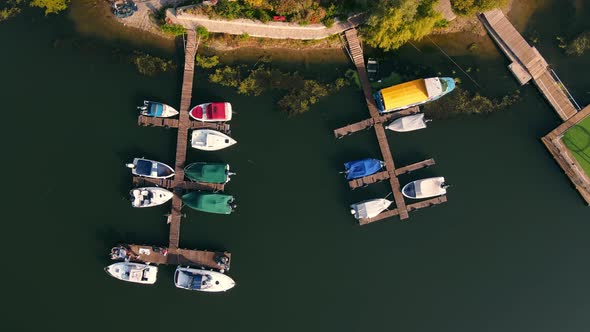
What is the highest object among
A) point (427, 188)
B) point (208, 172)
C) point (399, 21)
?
point (399, 21)

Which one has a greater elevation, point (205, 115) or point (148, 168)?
point (205, 115)

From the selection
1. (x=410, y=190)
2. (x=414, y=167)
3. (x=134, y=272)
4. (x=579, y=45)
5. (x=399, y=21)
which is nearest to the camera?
(x=399, y=21)

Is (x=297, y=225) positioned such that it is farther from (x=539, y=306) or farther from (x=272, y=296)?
(x=539, y=306)

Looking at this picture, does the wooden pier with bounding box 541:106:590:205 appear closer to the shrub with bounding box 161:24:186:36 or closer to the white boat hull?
the white boat hull

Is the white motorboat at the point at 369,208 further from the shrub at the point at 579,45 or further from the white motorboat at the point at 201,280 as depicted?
the shrub at the point at 579,45

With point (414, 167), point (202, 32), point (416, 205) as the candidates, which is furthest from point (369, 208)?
point (202, 32)

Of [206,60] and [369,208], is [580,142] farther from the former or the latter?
[206,60]
